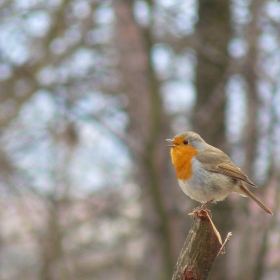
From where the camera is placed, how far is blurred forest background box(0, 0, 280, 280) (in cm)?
737

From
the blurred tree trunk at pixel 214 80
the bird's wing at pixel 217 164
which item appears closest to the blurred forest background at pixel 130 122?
the blurred tree trunk at pixel 214 80

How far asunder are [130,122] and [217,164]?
169 inches

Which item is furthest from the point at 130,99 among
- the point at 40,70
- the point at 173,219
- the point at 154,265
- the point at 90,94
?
the point at 154,265

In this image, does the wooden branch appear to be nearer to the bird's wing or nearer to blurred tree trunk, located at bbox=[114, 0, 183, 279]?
the bird's wing

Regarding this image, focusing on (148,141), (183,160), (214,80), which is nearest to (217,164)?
(183,160)

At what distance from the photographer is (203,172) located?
4273 millimetres

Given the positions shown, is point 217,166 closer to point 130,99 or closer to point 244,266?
point 244,266

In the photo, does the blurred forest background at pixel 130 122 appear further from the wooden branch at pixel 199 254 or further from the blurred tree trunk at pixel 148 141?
the wooden branch at pixel 199 254

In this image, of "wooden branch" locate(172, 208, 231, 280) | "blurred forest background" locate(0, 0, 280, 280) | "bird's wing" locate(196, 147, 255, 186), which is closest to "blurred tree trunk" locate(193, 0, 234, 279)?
"blurred forest background" locate(0, 0, 280, 280)

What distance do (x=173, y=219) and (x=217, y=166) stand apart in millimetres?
→ 3533

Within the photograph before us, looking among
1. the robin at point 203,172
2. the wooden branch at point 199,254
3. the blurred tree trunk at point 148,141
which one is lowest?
the wooden branch at point 199,254

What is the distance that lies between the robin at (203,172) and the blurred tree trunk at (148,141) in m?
2.78

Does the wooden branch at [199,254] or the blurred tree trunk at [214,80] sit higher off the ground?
the blurred tree trunk at [214,80]

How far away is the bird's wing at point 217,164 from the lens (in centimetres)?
425
